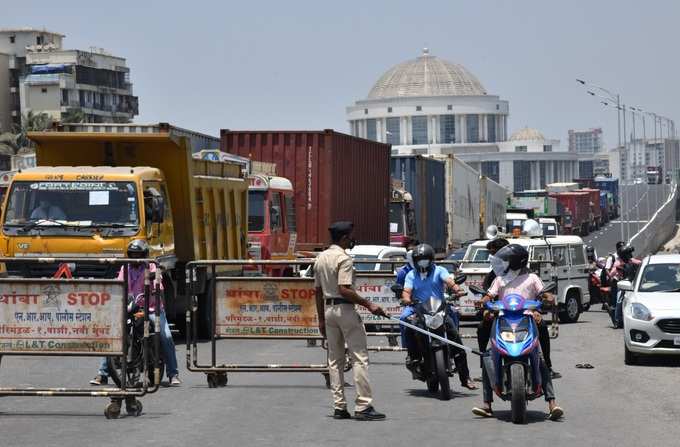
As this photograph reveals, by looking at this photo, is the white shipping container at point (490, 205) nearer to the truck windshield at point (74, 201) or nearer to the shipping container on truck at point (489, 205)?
the shipping container on truck at point (489, 205)

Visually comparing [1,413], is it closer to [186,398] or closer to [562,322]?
[186,398]

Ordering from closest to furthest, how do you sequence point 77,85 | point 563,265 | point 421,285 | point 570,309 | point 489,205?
point 421,285 < point 570,309 < point 563,265 < point 489,205 < point 77,85

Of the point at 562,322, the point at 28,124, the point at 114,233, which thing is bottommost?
the point at 562,322

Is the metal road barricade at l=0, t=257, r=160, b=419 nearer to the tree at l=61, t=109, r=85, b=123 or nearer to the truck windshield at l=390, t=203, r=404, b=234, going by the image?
the truck windshield at l=390, t=203, r=404, b=234

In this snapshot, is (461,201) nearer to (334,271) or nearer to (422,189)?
(422,189)

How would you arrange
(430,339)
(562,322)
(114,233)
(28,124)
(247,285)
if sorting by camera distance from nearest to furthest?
1. (430,339)
2. (247,285)
3. (114,233)
4. (562,322)
5. (28,124)

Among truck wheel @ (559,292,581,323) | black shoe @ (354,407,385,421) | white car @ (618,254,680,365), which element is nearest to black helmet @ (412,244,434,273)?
black shoe @ (354,407,385,421)

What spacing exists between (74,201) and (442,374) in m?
7.70

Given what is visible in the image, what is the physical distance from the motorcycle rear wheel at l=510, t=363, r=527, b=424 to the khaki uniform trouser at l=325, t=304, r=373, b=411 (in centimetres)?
118

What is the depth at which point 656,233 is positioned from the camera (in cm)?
7475

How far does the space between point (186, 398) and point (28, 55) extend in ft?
334

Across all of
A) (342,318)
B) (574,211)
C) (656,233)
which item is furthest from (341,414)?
(574,211)

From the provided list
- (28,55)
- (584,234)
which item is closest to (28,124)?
(28,55)

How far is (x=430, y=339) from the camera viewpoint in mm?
13672
